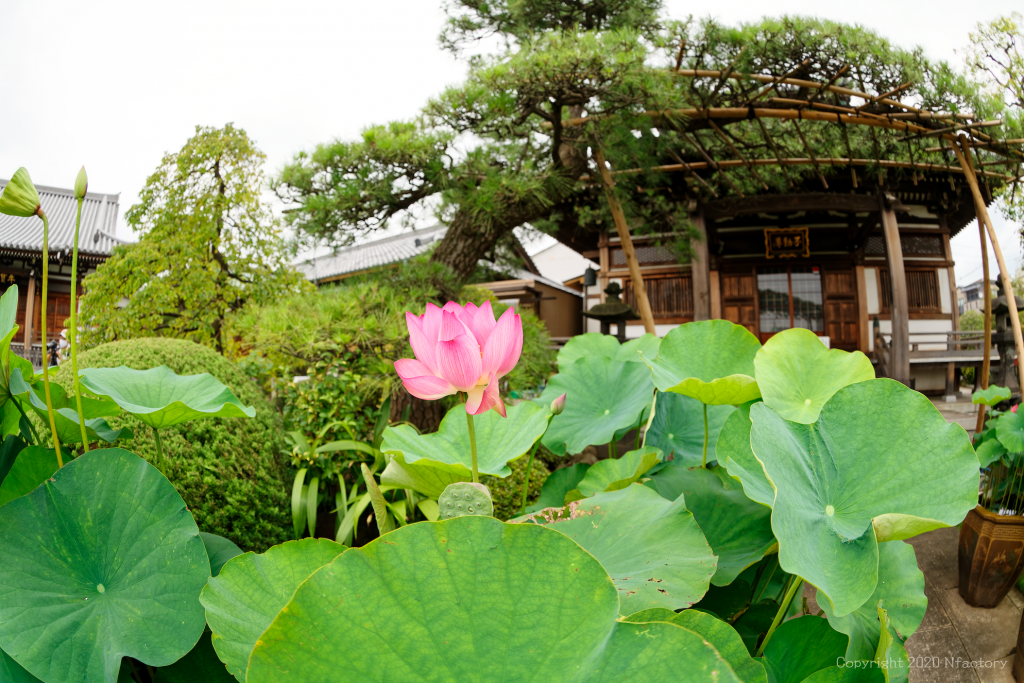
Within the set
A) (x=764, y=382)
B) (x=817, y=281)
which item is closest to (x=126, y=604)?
(x=764, y=382)

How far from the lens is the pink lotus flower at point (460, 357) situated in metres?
0.45

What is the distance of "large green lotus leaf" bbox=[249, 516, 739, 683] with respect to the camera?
1.03ft

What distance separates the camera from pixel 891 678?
0.41 metres

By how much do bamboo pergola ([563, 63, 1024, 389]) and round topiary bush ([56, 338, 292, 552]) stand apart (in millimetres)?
2521

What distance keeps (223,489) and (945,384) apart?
9.41m

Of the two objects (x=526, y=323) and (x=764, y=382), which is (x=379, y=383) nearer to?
(x=526, y=323)

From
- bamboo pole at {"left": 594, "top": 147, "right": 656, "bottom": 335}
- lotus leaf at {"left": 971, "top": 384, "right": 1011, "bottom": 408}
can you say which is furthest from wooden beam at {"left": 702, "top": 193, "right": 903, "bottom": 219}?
lotus leaf at {"left": 971, "top": 384, "right": 1011, "bottom": 408}

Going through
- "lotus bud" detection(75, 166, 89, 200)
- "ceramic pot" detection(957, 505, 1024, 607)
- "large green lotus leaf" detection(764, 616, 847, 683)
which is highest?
"lotus bud" detection(75, 166, 89, 200)

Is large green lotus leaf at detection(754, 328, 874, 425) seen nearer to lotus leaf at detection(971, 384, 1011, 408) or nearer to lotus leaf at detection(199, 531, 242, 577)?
lotus leaf at detection(199, 531, 242, 577)

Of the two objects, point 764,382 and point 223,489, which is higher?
point 764,382

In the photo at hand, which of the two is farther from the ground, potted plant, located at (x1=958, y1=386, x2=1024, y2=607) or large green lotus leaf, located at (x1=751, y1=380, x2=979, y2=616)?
large green lotus leaf, located at (x1=751, y1=380, x2=979, y2=616)

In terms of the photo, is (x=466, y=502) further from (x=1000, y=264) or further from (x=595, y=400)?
(x=1000, y=264)

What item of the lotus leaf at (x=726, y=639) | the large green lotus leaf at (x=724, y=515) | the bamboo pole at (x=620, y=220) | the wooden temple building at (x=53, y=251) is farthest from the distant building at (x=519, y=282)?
the lotus leaf at (x=726, y=639)

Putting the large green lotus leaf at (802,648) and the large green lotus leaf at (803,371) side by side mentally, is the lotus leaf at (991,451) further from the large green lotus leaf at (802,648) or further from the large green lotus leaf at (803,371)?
the large green lotus leaf at (802,648)
